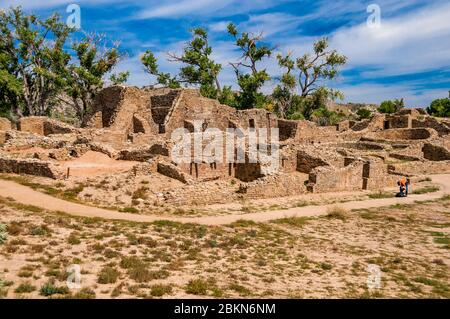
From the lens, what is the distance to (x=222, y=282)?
32.8 feet

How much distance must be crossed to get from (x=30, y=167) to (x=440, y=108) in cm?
8141

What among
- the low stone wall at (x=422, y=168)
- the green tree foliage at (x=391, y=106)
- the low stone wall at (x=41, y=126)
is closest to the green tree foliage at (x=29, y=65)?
the low stone wall at (x=41, y=126)

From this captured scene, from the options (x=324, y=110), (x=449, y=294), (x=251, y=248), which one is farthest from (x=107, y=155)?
(x=324, y=110)

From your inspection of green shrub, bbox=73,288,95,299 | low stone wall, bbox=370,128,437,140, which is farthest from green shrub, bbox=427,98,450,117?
green shrub, bbox=73,288,95,299

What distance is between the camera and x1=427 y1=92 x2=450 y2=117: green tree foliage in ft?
267

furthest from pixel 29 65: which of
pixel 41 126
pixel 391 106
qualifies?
pixel 391 106

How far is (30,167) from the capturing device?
19.5 metres

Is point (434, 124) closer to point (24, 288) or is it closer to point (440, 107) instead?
point (440, 107)

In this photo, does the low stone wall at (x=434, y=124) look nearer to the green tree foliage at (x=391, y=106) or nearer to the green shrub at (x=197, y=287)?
the green tree foliage at (x=391, y=106)

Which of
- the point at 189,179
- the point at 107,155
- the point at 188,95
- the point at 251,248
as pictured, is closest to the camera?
the point at 251,248

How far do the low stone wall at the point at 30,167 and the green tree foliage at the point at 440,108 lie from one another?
80.5 m

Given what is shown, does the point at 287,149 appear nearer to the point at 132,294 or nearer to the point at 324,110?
the point at 132,294

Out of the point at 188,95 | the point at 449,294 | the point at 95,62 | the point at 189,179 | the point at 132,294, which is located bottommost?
the point at 449,294
